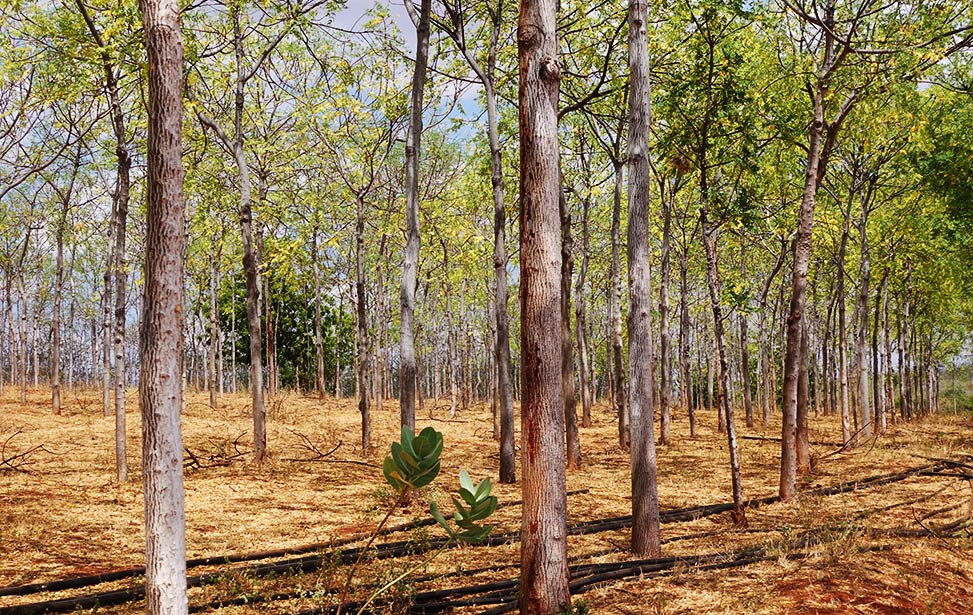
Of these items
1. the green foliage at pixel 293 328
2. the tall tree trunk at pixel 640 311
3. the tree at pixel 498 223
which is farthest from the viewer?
the green foliage at pixel 293 328

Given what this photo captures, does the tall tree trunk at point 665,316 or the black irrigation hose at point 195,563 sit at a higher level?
the tall tree trunk at point 665,316

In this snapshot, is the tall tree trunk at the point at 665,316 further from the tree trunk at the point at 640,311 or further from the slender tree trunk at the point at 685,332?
the tree trunk at the point at 640,311

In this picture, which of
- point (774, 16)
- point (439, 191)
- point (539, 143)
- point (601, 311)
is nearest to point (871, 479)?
point (774, 16)

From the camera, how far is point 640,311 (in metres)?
7.16

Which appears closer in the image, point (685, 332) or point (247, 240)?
point (247, 240)

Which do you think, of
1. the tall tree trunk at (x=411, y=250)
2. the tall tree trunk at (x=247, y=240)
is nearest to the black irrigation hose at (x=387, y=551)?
the tall tree trunk at (x=411, y=250)

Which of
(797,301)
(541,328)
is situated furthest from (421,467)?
(797,301)

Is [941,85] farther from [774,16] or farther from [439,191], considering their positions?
[439,191]

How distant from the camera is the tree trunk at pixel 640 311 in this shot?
7.04 meters

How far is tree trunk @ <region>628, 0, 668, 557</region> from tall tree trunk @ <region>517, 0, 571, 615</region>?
2.31 meters

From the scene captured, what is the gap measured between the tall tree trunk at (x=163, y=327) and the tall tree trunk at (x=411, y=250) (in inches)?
239

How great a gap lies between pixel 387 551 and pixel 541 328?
3.72 m

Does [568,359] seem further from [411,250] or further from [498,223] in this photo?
[411,250]

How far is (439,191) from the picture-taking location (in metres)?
24.1
